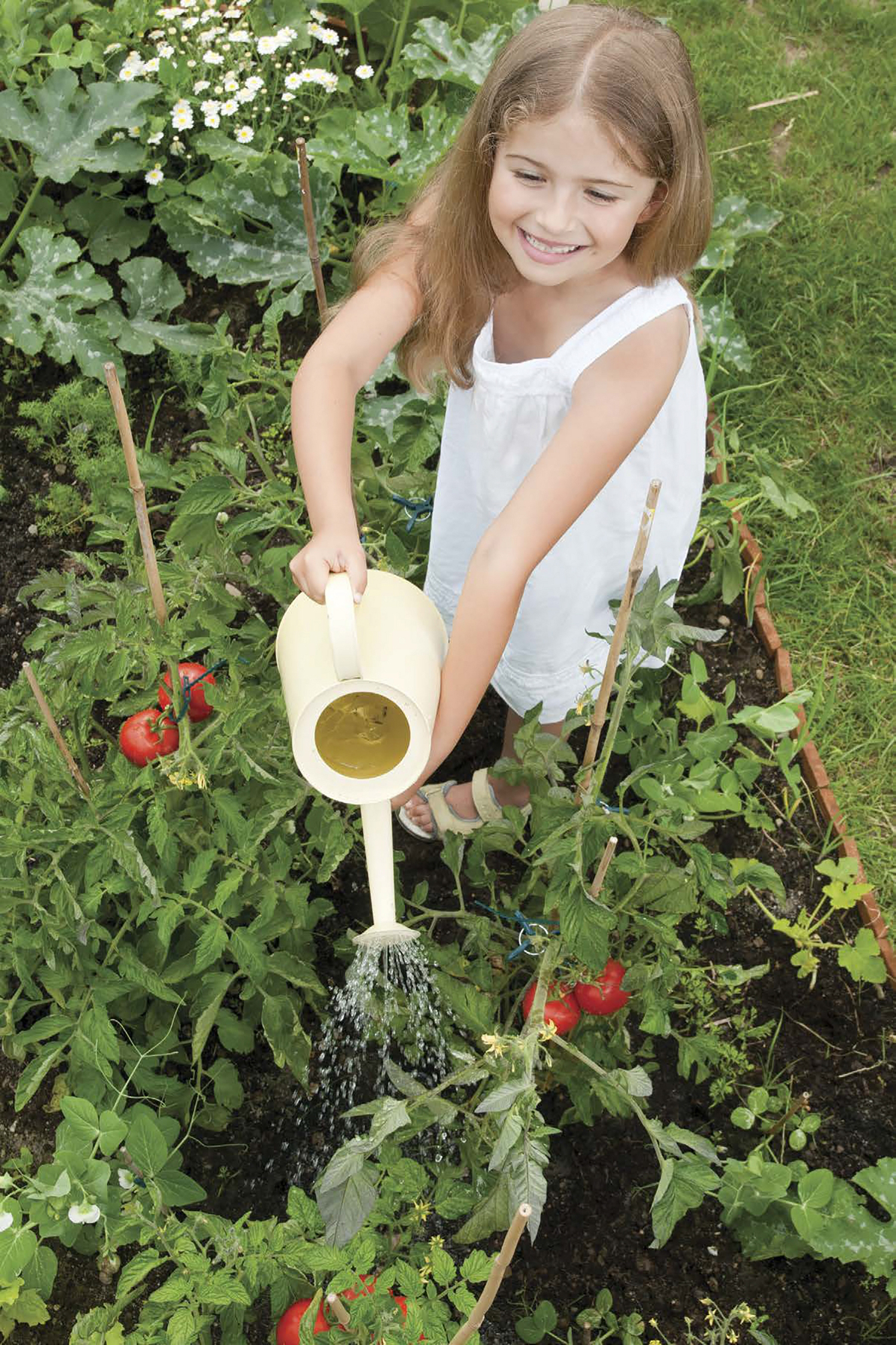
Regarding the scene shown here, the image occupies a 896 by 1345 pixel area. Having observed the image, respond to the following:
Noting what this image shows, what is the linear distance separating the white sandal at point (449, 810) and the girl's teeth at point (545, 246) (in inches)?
35.2

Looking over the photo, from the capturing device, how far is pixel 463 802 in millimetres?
2041

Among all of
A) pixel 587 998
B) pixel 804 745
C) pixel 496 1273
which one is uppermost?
pixel 496 1273

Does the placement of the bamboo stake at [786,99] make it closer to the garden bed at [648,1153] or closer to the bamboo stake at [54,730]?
the garden bed at [648,1153]

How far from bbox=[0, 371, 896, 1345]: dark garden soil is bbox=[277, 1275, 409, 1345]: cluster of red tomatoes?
0.90 ft

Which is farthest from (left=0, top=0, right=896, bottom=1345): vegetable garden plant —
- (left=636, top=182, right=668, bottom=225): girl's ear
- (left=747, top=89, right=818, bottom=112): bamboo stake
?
(left=747, top=89, right=818, bottom=112): bamboo stake

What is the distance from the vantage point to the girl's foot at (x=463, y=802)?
2031mm

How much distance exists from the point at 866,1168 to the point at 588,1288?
41cm

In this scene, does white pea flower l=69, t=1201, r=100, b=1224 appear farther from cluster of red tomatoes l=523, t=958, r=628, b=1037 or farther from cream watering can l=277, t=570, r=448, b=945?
cluster of red tomatoes l=523, t=958, r=628, b=1037

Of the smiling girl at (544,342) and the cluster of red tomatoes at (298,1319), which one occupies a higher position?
the smiling girl at (544,342)

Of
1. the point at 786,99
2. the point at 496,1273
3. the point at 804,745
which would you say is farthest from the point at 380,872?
the point at 786,99

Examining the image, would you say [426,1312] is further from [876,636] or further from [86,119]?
[86,119]

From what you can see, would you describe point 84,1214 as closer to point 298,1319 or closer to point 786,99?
point 298,1319

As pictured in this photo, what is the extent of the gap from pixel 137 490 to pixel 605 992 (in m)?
0.83

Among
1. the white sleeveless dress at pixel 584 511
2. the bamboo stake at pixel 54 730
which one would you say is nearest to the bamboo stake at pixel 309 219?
the white sleeveless dress at pixel 584 511
